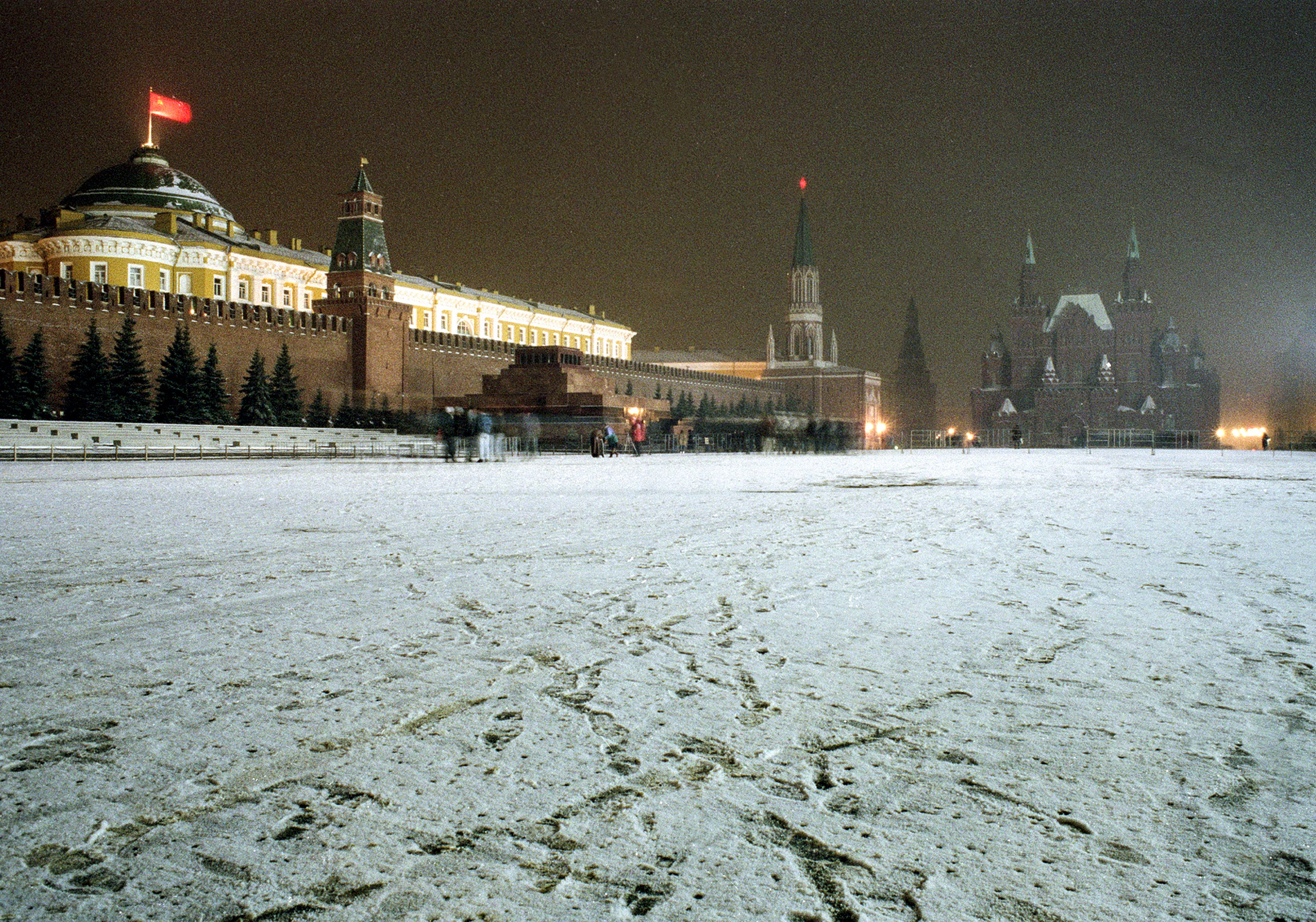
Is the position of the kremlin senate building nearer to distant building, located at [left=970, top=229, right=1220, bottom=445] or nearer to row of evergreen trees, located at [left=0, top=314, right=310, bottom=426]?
row of evergreen trees, located at [left=0, top=314, right=310, bottom=426]

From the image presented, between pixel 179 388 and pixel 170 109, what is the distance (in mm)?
29269

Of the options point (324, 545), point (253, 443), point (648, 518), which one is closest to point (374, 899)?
point (324, 545)

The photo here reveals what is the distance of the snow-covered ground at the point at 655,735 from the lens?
1599 mm

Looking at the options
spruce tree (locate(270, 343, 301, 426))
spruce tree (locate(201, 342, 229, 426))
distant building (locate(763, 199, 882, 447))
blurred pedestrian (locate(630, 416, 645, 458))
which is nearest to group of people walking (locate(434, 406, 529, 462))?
blurred pedestrian (locate(630, 416, 645, 458))

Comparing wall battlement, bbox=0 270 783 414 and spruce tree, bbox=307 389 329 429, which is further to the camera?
spruce tree, bbox=307 389 329 429

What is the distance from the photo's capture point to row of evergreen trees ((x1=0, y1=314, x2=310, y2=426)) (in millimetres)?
29250

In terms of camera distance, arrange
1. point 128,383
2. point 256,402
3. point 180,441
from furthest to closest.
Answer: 1. point 256,402
2. point 128,383
3. point 180,441

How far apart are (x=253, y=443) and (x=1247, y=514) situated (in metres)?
27.8

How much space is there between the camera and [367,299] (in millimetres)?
43562

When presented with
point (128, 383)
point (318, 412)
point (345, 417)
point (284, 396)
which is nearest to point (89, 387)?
point (128, 383)

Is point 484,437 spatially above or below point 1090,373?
below

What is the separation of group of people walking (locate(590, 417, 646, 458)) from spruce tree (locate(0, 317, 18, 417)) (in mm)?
17355

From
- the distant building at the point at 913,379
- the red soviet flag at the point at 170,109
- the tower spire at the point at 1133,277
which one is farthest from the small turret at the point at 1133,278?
the red soviet flag at the point at 170,109

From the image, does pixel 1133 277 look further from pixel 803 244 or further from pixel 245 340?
pixel 245 340
